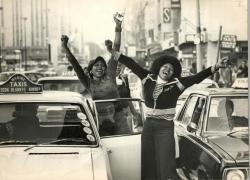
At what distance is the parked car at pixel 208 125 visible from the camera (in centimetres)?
357

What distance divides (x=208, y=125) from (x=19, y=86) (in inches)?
59.3

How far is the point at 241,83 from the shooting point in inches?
148

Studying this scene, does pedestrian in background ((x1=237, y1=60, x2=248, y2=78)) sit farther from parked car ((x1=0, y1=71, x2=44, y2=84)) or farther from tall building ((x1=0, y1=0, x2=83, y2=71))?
parked car ((x1=0, y1=71, x2=44, y2=84))

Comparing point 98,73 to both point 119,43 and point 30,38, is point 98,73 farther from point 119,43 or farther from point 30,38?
point 30,38

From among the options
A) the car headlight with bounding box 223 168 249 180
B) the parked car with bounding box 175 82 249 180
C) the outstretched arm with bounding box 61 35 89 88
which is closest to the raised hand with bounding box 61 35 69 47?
the outstretched arm with bounding box 61 35 89 88

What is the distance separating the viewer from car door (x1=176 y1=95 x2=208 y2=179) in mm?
3604

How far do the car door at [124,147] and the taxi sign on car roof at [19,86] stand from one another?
519mm

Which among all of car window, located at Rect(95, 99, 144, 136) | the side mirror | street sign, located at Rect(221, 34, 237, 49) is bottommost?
the side mirror

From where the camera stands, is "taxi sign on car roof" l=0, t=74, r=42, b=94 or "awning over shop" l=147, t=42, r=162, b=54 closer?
"taxi sign on car roof" l=0, t=74, r=42, b=94

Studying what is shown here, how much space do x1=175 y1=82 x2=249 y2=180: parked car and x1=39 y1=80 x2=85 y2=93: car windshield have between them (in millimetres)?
826

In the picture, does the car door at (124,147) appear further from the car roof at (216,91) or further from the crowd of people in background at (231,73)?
the crowd of people in background at (231,73)

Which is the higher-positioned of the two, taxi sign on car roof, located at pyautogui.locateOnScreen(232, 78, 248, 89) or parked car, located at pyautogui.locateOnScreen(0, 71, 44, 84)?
parked car, located at pyautogui.locateOnScreen(0, 71, 44, 84)

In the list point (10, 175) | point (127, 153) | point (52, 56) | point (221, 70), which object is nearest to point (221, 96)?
point (221, 70)

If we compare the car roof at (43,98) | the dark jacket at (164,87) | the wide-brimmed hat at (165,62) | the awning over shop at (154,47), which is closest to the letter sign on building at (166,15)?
the awning over shop at (154,47)
